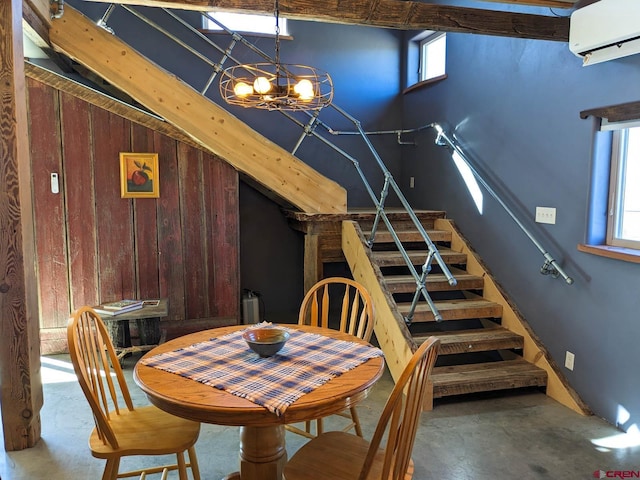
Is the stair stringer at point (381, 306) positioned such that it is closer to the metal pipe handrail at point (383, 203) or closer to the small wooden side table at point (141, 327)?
the metal pipe handrail at point (383, 203)

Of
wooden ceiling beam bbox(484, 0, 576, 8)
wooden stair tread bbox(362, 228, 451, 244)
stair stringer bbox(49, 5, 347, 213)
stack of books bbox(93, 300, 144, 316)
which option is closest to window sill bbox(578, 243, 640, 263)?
wooden stair tread bbox(362, 228, 451, 244)

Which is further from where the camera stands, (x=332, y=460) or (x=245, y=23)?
(x=245, y=23)

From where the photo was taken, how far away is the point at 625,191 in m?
2.82

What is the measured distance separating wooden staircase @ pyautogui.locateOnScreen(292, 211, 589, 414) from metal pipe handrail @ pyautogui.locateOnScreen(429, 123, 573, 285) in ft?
1.57

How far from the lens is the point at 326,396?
1.51m

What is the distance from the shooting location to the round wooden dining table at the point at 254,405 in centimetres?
143

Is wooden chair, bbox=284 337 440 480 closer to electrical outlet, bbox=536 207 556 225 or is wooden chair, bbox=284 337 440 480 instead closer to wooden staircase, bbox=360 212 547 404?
wooden staircase, bbox=360 212 547 404

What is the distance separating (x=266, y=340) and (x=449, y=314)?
190cm

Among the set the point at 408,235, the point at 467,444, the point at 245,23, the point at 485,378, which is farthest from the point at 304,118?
the point at 467,444

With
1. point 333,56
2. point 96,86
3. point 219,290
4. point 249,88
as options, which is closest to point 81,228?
point 219,290

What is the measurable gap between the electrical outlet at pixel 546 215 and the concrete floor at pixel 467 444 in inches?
45.4

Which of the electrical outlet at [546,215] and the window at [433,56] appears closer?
the electrical outlet at [546,215]
